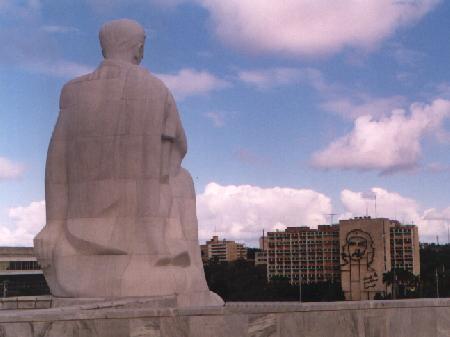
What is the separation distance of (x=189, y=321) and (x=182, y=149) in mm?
5960

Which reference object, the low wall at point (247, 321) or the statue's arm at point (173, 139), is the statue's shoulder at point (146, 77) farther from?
the low wall at point (247, 321)

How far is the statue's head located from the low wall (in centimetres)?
588

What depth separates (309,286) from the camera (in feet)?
303

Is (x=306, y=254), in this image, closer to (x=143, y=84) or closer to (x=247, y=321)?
(x=143, y=84)

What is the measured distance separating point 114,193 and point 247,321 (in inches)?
191

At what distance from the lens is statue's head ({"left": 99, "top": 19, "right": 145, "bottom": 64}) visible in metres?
13.1

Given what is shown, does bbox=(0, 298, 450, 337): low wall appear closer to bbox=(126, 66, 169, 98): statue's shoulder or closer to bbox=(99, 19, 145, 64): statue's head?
bbox=(126, 66, 169, 98): statue's shoulder

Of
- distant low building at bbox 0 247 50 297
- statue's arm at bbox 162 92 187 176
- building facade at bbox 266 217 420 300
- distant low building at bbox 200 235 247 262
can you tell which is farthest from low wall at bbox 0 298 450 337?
distant low building at bbox 200 235 247 262

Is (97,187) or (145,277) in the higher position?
(97,187)

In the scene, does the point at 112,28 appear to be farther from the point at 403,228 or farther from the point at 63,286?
the point at 403,228

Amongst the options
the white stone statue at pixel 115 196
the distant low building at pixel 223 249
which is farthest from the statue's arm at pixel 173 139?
the distant low building at pixel 223 249

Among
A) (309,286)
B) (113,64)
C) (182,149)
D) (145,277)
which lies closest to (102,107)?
(113,64)

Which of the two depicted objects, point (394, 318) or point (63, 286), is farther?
point (63, 286)

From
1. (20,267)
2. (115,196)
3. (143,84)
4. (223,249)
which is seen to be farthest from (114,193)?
(223,249)
